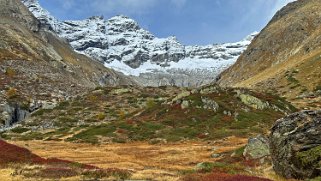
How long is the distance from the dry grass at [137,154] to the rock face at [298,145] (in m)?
15.3

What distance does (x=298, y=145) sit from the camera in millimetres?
27047

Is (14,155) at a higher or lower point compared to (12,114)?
lower

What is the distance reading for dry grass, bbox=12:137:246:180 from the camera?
47094 millimetres

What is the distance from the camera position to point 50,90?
137875mm

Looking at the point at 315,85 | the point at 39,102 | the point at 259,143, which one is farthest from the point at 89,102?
the point at 259,143

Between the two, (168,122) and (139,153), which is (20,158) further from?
(168,122)

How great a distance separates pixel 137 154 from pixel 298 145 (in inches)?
1338

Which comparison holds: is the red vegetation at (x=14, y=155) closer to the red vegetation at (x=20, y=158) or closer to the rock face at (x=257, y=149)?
the red vegetation at (x=20, y=158)

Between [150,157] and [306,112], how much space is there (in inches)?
1171

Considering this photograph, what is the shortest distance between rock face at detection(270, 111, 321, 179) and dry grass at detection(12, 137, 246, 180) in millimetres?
15304

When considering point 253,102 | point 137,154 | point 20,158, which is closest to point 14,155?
point 20,158

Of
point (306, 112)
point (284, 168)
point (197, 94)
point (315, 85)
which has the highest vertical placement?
point (315, 85)

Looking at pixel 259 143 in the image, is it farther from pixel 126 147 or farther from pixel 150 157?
pixel 126 147

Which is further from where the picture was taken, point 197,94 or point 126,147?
point 197,94
